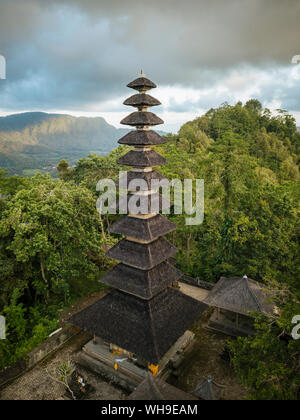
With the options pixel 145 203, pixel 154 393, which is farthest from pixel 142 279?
pixel 154 393

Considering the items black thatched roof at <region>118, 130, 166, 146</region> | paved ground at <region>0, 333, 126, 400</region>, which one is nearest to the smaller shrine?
paved ground at <region>0, 333, 126, 400</region>

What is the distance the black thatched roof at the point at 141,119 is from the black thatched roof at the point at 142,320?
24.7 ft

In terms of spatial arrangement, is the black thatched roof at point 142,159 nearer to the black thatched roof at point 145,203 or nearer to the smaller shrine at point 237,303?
the black thatched roof at point 145,203

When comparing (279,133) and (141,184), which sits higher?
(279,133)

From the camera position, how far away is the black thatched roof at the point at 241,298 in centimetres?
1432

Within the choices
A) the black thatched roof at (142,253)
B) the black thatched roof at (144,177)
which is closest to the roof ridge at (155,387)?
the black thatched roof at (142,253)

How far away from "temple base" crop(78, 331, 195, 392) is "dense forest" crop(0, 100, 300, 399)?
302cm

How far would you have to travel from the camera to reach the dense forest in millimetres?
8516

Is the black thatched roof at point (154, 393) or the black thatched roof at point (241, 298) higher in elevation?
the black thatched roof at point (241, 298)

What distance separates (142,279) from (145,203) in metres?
3.25

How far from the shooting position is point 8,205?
583 inches
